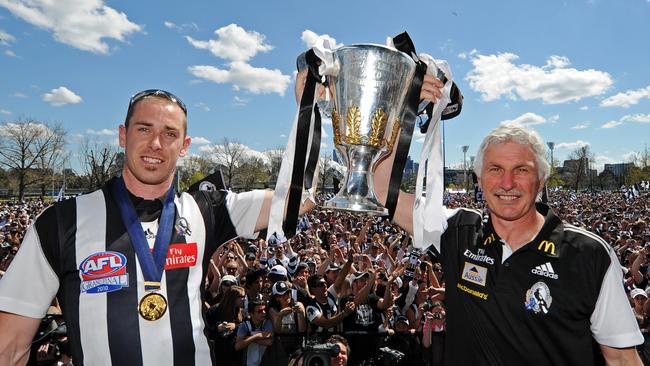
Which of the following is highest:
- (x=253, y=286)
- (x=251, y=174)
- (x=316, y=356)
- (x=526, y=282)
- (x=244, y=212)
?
(x=251, y=174)

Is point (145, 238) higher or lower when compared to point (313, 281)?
higher

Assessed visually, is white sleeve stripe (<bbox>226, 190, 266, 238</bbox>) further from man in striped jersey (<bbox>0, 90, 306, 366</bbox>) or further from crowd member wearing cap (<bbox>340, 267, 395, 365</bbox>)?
crowd member wearing cap (<bbox>340, 267, 395, 365</bbox>)

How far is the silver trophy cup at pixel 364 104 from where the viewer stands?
2215 mm

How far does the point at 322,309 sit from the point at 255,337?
1.48 m

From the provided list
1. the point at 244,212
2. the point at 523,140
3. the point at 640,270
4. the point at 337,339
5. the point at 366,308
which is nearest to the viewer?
the point at 523,140

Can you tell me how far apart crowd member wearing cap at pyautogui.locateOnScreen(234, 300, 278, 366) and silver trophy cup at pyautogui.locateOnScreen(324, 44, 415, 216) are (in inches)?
134

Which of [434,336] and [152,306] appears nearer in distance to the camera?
[152,306]

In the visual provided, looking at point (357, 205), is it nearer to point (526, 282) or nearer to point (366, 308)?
point (526, 282)

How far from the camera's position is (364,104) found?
225cm

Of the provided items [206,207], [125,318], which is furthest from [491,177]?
[125,318]

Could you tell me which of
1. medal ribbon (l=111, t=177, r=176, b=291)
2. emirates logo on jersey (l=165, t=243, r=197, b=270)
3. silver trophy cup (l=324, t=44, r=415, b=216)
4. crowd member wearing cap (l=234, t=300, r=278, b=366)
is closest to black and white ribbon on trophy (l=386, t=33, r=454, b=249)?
silver trophy cup (l=324, t=44, r=415, b=216)

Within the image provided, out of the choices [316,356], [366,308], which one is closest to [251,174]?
[366,308]

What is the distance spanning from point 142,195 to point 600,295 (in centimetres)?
222

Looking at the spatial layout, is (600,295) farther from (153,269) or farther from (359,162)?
(153,269)
